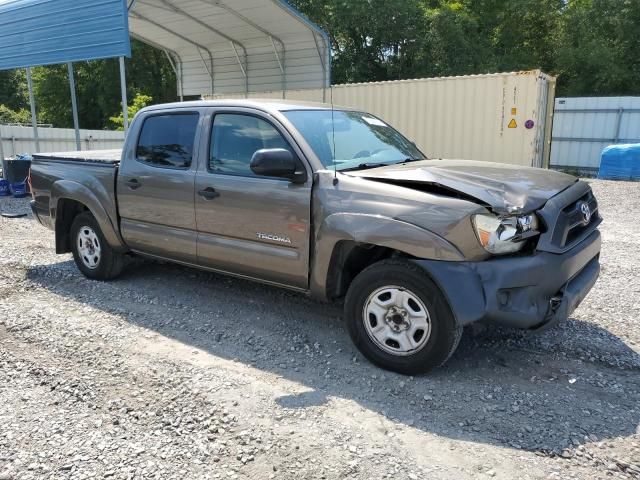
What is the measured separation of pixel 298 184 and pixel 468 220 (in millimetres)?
1313

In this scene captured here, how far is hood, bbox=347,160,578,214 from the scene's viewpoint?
3.38 metres

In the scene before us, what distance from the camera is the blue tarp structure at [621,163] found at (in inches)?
547

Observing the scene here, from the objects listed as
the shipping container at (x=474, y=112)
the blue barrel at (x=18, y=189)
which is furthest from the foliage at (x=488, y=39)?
the blue barrel at (x=18, y=189)

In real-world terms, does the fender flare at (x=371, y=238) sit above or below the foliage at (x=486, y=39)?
below

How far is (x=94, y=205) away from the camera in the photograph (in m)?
5.62

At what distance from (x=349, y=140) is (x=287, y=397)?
2.12 meters

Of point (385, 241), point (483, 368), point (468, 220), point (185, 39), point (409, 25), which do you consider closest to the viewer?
Result: point (468, 220)

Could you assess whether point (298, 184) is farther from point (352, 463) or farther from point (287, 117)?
point (352, 463)

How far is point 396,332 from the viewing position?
12.0ft

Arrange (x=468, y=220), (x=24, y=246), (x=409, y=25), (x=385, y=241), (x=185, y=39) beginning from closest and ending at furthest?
1. (x=468, y=220)
2. (x=385, y=241)
3. (x=24, y=246)
4. (x=185, y=39)
5. (x=409, y=25)

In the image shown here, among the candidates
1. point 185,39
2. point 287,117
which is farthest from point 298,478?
point 185,39

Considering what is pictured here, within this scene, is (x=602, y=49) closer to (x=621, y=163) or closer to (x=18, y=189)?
(x=621, y=163)

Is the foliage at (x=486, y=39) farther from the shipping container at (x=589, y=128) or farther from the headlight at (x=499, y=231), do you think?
the headlight at (x=499, y=231)

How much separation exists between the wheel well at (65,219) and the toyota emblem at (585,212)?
494cm
